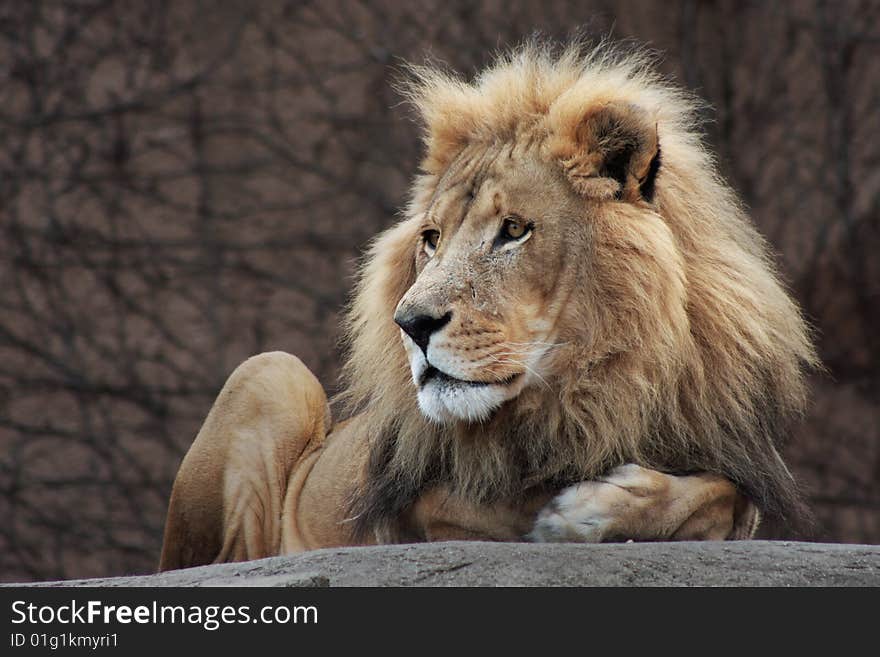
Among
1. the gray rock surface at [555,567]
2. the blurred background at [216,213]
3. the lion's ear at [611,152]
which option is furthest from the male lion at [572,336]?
the blurred background at [216,213]

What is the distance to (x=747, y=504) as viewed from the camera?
10.5ft

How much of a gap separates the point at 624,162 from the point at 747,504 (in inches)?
33.3

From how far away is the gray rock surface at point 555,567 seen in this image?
2.53m

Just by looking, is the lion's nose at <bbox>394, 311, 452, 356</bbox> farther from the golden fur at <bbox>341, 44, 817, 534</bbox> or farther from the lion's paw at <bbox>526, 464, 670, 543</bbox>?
the lion's paw at <bbox>526, 464, 670, 543</bbox>

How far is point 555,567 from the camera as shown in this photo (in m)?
2.57

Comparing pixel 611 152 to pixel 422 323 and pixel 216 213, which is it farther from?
pixel 216 213

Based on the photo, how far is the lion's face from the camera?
2895mm

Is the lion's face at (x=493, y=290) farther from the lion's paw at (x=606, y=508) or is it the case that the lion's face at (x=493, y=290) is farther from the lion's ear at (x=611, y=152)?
the lion's paw at (x=606, y=508)

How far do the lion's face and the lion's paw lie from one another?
0.87 feet

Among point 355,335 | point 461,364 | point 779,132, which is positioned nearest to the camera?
point 461,364

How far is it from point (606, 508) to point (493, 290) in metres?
0.53

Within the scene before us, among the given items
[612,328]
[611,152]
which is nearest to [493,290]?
[612,328]
